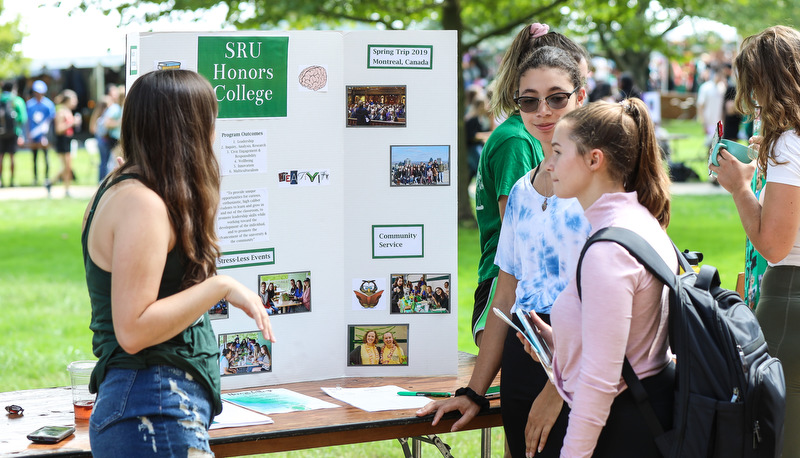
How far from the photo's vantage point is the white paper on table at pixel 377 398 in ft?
9.23

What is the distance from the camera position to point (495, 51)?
3428 cm

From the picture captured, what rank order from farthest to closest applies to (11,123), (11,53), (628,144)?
(11,53), (11,123), (628,144)

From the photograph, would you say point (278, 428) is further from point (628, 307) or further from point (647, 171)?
point (647, 171)

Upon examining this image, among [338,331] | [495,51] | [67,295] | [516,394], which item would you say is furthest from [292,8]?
[495,51]

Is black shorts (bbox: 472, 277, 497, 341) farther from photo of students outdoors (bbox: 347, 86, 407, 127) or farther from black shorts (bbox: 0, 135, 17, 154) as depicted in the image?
black shorts (bbox: 0, 135, 17, 154)

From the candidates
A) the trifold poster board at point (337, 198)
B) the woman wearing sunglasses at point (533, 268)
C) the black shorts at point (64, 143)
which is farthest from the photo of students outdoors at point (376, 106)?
the black shorts at point (64, 143)

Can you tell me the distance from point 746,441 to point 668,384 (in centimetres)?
21

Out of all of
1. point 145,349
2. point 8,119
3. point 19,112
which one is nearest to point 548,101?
point 145,349

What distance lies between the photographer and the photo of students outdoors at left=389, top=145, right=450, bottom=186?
10.2ft

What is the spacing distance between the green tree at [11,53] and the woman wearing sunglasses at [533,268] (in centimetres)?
3013

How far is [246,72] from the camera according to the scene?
2.92m

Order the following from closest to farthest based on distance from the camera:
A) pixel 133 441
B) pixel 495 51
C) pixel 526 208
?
1. pixel 133 441
2. pixel 526 208
3. pixel 495 51

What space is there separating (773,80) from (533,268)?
1015 millimetres

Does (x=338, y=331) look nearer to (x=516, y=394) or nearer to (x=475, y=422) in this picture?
(x=475, y=422)
